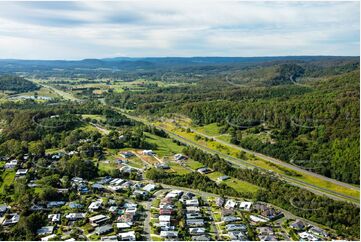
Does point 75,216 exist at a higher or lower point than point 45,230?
higher

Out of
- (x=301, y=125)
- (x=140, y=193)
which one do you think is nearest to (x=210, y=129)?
(x=301, y=125)

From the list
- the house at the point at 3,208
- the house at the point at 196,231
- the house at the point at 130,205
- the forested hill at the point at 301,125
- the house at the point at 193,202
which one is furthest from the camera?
the forested hill at the point at 301,125

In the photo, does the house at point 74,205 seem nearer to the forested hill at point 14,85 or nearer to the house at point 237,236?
the house at point 237,236

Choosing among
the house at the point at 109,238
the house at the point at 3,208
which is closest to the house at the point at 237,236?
the house at the point at 109,238

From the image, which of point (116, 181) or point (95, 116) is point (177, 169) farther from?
point (95, 116)

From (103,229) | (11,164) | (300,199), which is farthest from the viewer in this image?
(11,164)

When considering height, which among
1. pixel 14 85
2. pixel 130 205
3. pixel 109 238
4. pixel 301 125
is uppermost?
pixel 14 85

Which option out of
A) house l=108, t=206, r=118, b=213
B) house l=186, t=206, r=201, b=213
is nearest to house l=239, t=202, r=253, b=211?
house l=186, t=206, r=201, b=213

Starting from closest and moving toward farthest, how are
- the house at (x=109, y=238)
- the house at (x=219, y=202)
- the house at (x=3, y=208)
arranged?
the house at (x=109, y=238)
the house at (x=3, y=208)
the house at (x=219, y=202)

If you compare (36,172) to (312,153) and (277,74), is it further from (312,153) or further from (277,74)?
(277,74)
